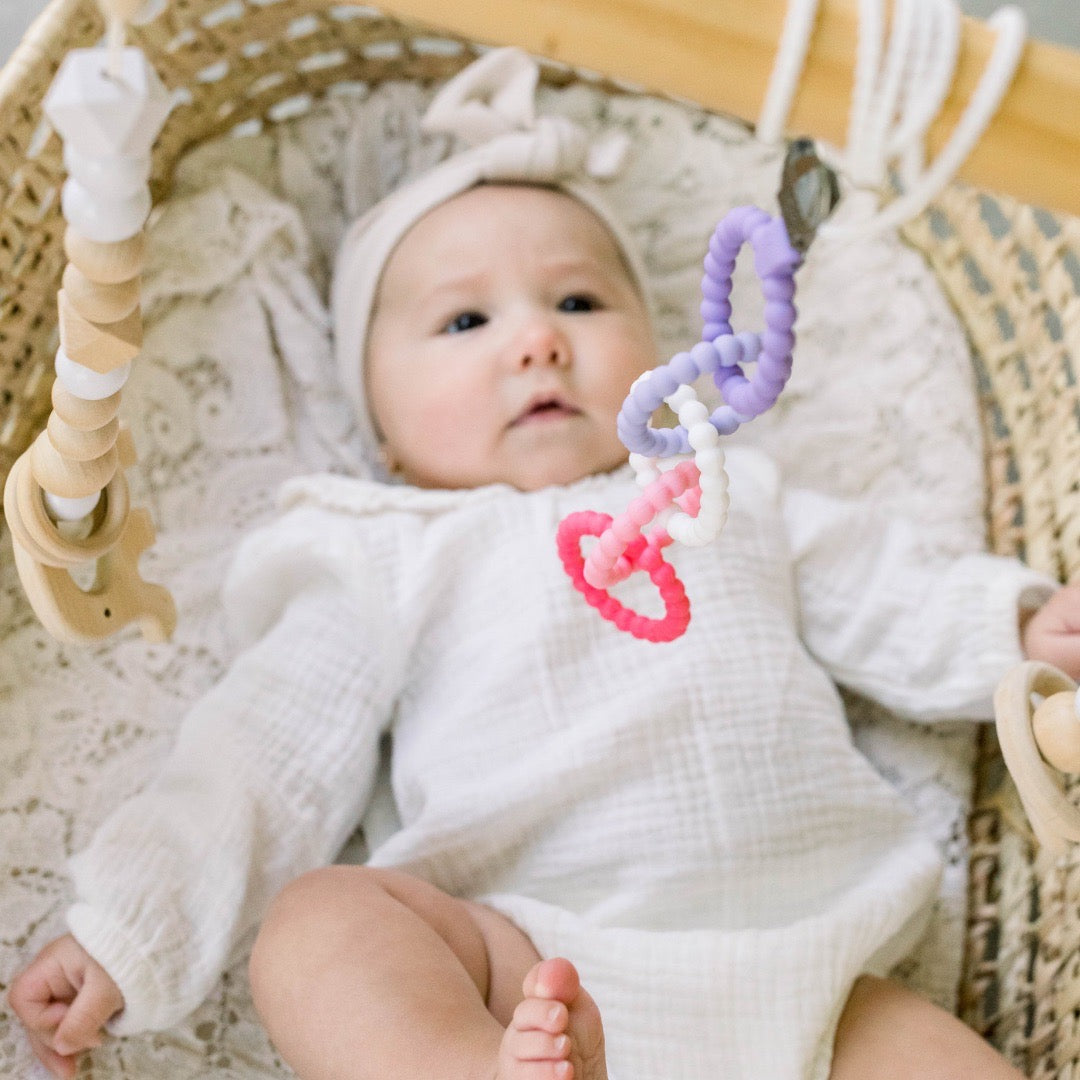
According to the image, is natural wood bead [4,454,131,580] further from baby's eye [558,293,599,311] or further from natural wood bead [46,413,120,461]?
baby's eye [558,293,599,311]

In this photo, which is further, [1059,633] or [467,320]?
[467,320]

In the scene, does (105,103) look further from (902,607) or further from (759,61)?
(902,607)

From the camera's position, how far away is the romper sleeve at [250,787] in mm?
869

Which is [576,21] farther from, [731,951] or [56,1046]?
[56,1046]

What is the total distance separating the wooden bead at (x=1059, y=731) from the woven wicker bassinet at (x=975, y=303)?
32 cm

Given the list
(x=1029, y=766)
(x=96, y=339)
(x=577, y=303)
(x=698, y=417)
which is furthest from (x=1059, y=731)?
(x=577, y=303)

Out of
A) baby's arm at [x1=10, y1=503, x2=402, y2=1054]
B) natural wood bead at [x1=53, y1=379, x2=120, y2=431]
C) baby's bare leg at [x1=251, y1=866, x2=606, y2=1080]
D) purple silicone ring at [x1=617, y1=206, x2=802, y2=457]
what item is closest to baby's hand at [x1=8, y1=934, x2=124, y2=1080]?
baby's arm at [x1=10, y1=503, x2=402, y2=1054]

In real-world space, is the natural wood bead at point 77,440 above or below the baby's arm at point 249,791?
above

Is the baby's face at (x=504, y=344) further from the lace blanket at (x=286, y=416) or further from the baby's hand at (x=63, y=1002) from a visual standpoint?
the baby's hand at (x=63, y=1002)

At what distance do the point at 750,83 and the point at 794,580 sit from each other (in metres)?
0.64

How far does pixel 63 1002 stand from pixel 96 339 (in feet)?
1.80

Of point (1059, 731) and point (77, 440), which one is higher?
point (77, 440)

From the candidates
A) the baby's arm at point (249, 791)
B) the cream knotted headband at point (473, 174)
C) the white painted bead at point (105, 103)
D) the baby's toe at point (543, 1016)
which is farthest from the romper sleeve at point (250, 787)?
the white painted bead at point (105, 103)

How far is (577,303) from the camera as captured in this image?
1.12 m
